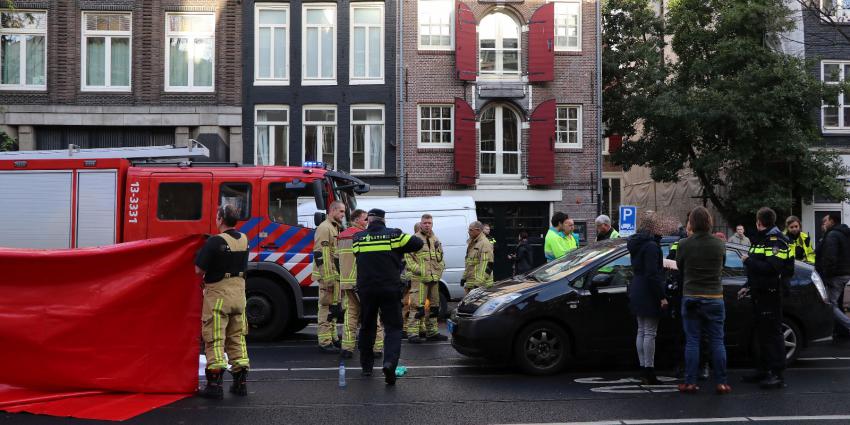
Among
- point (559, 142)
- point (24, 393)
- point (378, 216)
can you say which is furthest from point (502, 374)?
point (559, 142)

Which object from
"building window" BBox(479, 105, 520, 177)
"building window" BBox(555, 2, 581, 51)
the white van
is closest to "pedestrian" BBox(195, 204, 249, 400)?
the white van

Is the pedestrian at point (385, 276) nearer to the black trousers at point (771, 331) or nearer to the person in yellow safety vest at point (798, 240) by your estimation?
the black trousers at point (771, 331)

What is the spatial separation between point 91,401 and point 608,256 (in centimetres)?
548

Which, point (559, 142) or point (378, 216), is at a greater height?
point (559, 142)

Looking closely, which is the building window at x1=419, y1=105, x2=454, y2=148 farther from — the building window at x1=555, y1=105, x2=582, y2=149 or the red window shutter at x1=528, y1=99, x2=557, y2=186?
the building window at x1=555, y1=105, x2=582, y2=149

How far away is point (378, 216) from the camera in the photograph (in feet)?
28.4

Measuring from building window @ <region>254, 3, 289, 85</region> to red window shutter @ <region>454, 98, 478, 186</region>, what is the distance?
5.46 meters

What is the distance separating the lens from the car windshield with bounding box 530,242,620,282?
9.29 meters

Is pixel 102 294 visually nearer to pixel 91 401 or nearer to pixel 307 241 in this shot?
pixel 91 401

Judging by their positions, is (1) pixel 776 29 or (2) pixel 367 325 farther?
(1) pixel 776 29

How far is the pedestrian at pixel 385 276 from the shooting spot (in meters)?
8.43

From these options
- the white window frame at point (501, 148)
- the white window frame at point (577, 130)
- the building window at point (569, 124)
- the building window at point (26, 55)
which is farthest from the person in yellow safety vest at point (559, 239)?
the building window at point (26, 55)

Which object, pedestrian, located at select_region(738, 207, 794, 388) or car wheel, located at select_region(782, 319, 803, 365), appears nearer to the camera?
pedestrian, located at select_region(738, 207, 794, 388)

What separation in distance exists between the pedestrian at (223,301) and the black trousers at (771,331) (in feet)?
16.9
